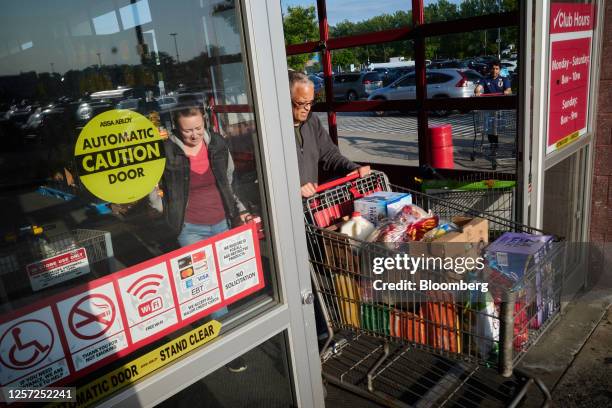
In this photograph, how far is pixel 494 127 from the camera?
9359mm

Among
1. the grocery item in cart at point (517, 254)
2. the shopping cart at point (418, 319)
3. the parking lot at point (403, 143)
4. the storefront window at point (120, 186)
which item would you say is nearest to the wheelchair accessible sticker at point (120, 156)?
the storefront window at point (120, 186)

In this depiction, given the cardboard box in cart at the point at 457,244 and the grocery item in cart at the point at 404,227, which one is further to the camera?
the grocery item in cart at the point at 404,227

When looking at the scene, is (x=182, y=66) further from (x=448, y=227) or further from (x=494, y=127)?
(x=494, y=127)

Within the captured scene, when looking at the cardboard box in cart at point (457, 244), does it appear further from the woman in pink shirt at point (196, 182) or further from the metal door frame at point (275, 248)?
the woman in pink shirt at point (196, 182)

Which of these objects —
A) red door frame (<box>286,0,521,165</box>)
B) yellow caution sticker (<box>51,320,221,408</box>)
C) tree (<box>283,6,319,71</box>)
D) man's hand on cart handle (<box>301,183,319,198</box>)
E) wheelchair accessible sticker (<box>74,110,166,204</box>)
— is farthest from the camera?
tree (<box>283,6,319,71</box>)

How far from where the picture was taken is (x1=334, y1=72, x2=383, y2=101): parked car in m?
20.8

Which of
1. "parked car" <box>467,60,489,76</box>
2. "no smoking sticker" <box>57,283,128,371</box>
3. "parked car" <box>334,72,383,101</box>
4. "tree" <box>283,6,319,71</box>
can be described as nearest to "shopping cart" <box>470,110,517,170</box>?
"parked car" <box>467,60,489,76</box>

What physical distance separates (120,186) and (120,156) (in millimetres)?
98

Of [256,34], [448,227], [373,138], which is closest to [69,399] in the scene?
[256,34]

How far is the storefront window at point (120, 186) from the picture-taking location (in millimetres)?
1441

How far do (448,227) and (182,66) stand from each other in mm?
1884

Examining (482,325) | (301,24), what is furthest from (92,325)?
(301,24)

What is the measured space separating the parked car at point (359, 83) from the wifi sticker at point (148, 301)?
1909cm

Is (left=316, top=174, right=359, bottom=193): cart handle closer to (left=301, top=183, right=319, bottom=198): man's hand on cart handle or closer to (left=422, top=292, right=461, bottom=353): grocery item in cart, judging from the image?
(left=301, top=183, right=319, bottom=198): man's hand on cart handle
